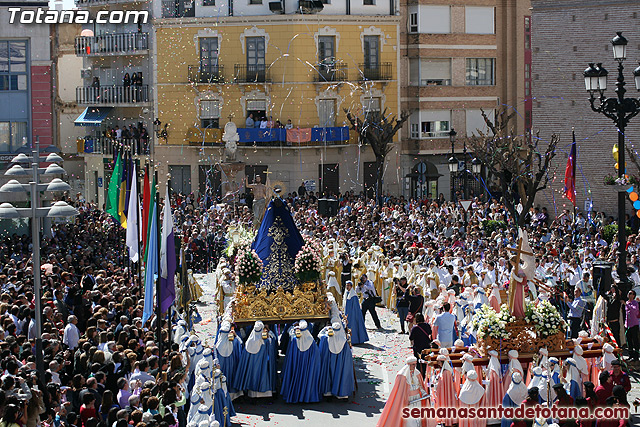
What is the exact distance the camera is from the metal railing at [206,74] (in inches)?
1781

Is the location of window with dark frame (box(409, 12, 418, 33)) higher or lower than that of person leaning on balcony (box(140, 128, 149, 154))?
higher

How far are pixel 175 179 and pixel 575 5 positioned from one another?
18825 mm

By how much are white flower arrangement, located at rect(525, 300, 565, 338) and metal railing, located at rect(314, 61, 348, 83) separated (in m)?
30.4

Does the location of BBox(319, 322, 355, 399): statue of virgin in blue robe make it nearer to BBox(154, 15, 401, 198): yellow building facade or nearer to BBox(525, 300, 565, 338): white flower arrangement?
BBox(525, 300, 565, 338): white flower arrangement

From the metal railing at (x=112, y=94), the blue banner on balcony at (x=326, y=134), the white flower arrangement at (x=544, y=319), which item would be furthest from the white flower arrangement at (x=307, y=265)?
the metal railing at (x=112, y=94)

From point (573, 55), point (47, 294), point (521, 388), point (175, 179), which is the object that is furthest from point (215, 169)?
point (521, 388)

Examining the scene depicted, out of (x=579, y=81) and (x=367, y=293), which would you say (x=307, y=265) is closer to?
(x=367, y=293)

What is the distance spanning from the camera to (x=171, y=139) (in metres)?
45.8

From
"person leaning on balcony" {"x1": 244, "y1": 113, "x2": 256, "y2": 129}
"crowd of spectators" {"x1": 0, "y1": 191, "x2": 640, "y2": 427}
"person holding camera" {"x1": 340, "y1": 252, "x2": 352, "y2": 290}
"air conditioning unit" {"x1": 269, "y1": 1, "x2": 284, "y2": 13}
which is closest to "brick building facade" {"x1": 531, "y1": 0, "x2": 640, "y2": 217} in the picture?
"crowd of spectators" {"x1": 0, "y1": 191, "x2": 640, "y2": 427}

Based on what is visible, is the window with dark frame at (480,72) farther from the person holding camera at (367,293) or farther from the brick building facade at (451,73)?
the person holding camera at (367,293)

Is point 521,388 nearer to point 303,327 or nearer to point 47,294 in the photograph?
point 303,327

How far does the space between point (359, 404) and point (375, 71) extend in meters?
30.5

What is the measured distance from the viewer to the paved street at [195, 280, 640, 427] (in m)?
16.1

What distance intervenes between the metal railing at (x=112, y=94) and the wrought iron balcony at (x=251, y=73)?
14.8 ft
